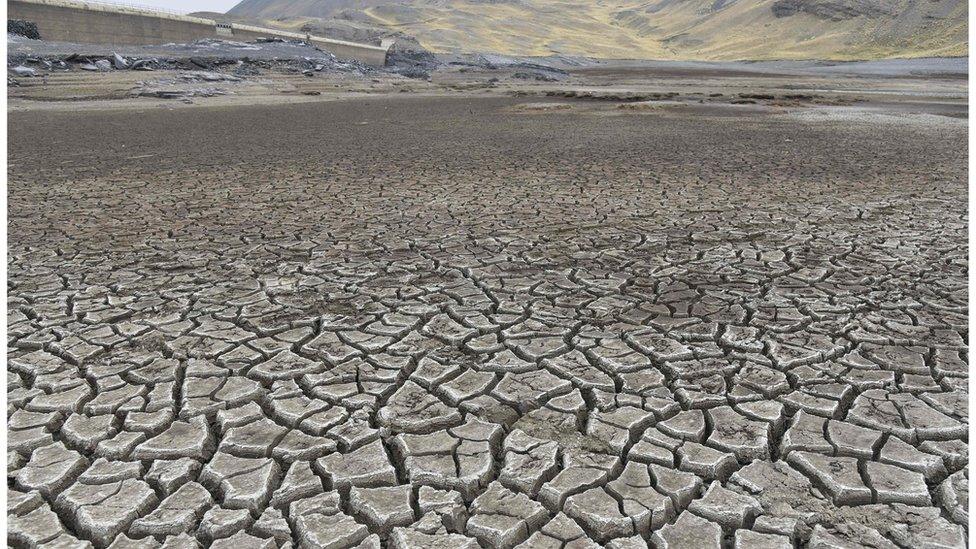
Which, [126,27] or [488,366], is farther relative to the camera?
[126,27]

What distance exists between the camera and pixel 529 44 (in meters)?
82.8

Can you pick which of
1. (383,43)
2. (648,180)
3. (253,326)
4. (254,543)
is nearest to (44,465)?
(254,543)

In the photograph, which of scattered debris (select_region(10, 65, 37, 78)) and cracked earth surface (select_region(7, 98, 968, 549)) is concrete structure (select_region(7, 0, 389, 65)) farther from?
cracked earth surface (select_region(7, 98, 968, 549))

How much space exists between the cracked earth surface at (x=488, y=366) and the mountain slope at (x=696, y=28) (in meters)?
61.9

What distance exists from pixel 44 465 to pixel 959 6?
3163 inches

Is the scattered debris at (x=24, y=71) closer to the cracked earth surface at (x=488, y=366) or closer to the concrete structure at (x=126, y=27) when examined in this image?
the concrete structure at (x=126, y=27)

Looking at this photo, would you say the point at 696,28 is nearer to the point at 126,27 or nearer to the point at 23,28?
the point at 126,27

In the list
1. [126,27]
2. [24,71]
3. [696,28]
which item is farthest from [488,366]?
[696,28]

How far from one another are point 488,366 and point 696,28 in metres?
101

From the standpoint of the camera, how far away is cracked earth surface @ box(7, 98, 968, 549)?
2.24 metres

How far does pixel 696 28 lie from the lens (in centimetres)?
9412

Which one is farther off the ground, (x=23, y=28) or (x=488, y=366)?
(x=23, y=28)

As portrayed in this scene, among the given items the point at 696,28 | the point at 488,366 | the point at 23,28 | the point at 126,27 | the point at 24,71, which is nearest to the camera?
the point at 488,366

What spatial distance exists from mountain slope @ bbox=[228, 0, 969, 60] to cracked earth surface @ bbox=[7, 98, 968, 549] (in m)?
61.9
